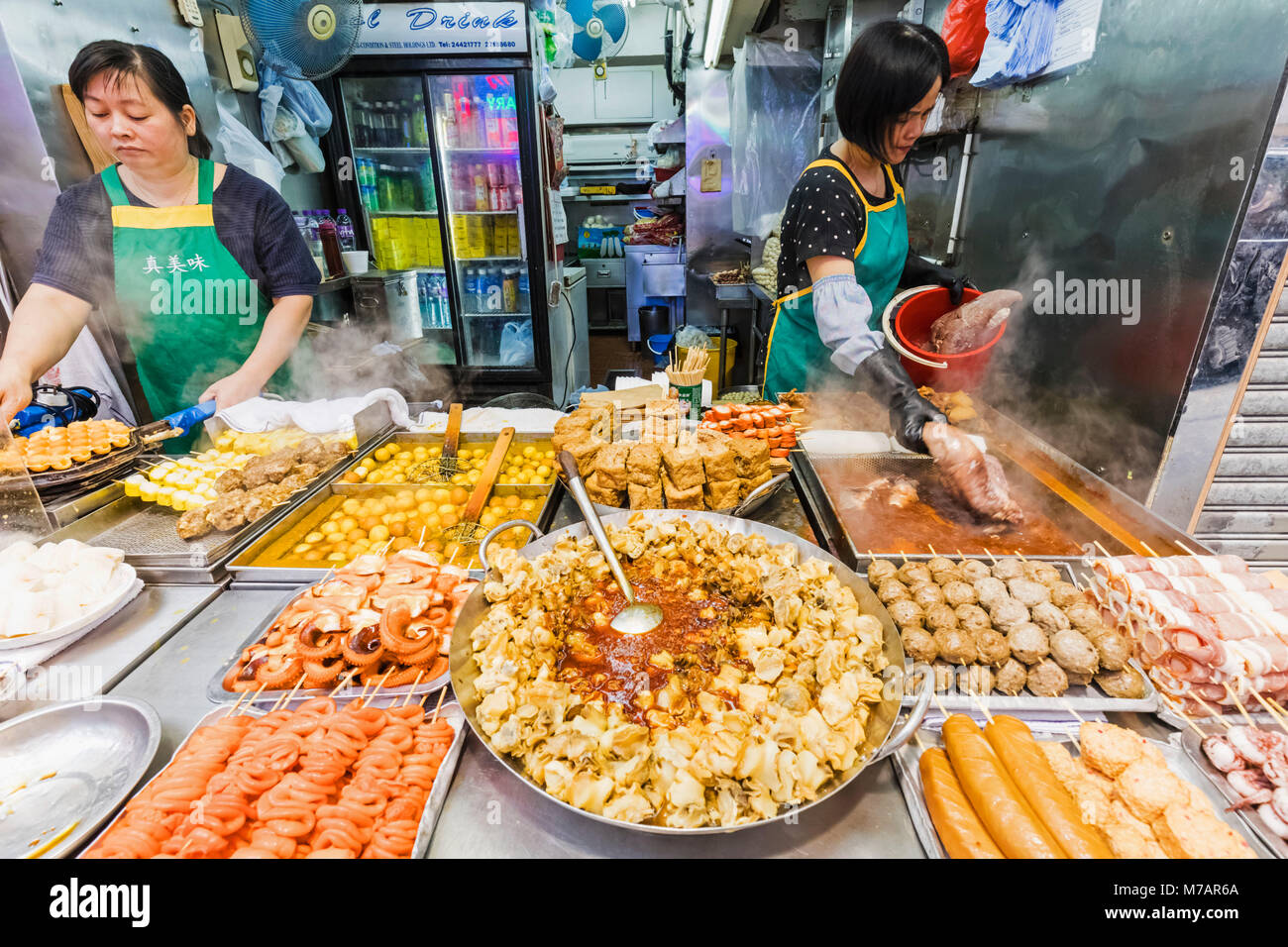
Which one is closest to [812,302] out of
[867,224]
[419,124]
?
[867,224]

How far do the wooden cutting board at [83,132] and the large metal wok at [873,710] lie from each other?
4134 millimetres

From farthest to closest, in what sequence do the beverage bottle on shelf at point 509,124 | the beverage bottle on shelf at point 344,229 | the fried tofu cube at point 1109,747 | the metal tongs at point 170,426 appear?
the beverage bottle on shelf at point 344,229 < the beverage bottle on shelf at point 509,124 < the metal tongs at point 170,426 < the fried tofu cube at point 1109,747

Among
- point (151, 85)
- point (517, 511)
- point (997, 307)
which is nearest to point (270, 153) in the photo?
point (151, 85)

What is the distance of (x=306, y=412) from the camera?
10.9ft

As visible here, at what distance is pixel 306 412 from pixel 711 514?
8.44 ft

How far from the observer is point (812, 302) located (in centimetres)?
310

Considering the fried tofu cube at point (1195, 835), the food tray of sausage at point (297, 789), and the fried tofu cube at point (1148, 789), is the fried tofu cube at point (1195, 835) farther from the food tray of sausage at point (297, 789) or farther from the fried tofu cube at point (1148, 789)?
the food tray of sausage at point (297, 789)

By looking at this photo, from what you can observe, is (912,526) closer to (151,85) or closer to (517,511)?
(517,511)

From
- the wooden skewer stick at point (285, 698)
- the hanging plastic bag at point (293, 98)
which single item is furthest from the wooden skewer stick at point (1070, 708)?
the hanging plastic bag at point (293, 98)

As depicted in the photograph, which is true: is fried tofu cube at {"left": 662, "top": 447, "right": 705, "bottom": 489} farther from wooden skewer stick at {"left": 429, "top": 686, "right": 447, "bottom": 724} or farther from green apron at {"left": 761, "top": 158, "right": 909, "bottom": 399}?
green apron at {"left": 761, "top": 158, "right": 909, "bottom": 399}

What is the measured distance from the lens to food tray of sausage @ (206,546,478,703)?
1.60 meters

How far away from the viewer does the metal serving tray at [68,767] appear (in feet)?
4.09

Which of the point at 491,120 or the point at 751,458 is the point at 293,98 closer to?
the point at 491,120

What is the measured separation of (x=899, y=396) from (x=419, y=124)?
679 centimetres
